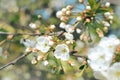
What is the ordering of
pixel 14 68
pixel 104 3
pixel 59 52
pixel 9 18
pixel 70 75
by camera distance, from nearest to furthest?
pixel 59 52 < pixel 104 3 < pixel 70 75 < pixel 9 18 < pixel 14 68

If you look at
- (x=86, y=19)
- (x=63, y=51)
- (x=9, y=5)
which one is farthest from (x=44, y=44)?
(x=9, y=5)

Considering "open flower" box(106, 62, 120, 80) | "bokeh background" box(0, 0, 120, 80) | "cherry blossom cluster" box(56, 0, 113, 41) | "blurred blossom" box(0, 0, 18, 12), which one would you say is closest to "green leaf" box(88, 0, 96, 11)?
"cherry blossom cluster" box(56, 0, 113, 41)

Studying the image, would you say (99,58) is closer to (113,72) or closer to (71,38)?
(113,72)

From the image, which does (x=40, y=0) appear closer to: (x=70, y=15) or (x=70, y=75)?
(x=70, y=75)

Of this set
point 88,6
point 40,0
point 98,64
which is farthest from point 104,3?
point 40,0

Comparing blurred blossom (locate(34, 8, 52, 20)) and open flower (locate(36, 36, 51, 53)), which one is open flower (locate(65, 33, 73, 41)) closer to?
open flower (locate(36, 36, 51, 53))
